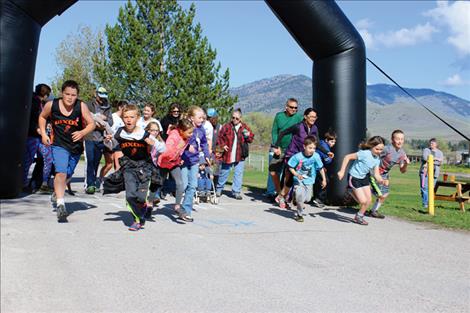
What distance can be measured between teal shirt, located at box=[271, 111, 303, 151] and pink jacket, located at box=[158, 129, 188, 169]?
10.8ft

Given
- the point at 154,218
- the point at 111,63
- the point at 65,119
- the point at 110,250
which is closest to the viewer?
the point at 110,250

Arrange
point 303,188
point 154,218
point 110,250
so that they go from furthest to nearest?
point 303,188 < point 154,218 < point 110,250

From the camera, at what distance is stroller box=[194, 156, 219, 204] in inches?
401

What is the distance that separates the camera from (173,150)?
7.78m

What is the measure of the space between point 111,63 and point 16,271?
28370 mm

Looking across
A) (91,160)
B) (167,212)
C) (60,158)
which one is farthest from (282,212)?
(60,158)

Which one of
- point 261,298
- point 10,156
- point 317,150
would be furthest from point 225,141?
point 261,298

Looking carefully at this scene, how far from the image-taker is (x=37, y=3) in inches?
316

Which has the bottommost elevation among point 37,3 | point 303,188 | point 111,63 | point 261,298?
point 261,298

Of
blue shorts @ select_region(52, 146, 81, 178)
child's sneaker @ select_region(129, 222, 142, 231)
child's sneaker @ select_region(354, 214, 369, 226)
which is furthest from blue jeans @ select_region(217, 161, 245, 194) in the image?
blue shorts @ select_region(52, 146, 81, 178)

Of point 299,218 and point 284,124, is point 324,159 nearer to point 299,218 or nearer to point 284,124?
point 284,124

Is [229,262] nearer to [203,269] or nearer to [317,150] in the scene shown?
[203,269]

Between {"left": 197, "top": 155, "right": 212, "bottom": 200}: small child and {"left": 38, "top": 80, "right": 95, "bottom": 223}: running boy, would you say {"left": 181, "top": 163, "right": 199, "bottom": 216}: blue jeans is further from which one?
{"left": 197, "top": 155, "right": 212, "bottom": 200}: small child

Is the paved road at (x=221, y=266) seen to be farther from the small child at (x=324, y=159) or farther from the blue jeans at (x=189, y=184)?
the small child at (x=324, y=159)
